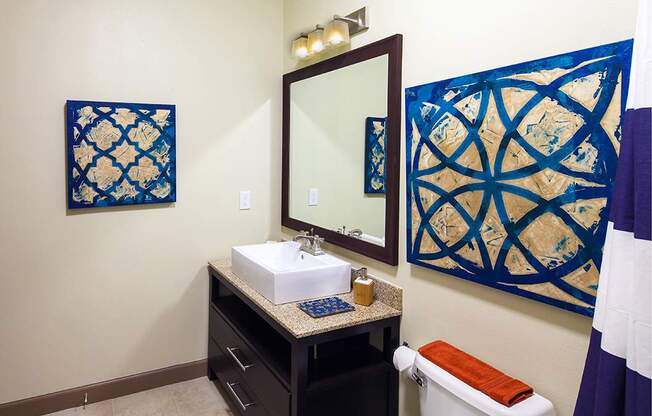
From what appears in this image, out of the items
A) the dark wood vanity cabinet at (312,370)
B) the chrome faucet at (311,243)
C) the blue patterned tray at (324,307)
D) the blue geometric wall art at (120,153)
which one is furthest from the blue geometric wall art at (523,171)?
the blue geometric wall art at (120,153)

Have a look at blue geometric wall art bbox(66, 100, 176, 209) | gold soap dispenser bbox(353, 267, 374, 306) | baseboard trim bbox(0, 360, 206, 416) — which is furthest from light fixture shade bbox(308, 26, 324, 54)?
baseboard trim bbox(0, 360, 206, 416)

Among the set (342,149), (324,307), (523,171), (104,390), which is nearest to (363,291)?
(324,307)

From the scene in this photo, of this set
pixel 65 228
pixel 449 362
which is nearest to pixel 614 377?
pixel 449 362

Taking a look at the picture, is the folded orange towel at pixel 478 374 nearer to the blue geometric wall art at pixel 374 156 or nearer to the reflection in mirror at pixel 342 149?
the reflection in mirror at pixel 342 149

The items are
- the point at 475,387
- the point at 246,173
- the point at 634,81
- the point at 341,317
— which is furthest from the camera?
the point at 246,173

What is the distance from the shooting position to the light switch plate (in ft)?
9.20

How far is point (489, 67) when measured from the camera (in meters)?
1.51

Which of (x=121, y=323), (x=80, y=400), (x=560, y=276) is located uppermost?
(x=560, y=276)

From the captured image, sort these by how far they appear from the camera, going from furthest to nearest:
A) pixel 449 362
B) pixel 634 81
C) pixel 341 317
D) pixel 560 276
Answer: pixel 341 317
pixel 449 362
pixel 560 276
pixel 634 81

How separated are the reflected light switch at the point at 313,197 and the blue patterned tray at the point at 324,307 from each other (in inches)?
27.4

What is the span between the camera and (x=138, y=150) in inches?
96.8

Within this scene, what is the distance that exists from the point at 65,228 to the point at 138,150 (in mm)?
542

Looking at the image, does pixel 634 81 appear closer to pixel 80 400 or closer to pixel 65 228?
pixel 65 228

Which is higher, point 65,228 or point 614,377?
point 65,228
